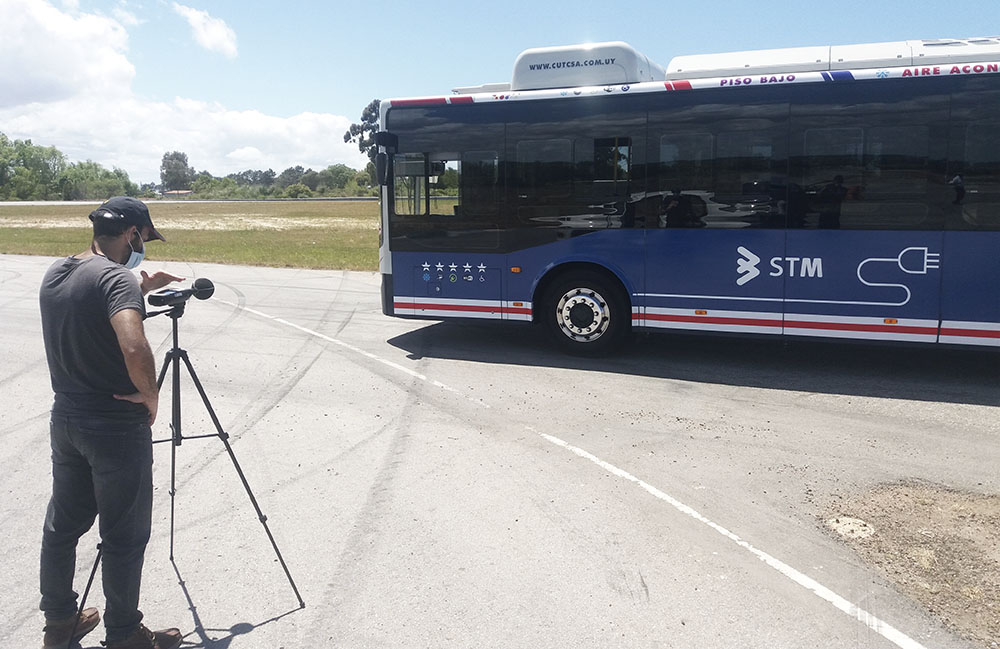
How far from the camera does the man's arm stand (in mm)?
3145

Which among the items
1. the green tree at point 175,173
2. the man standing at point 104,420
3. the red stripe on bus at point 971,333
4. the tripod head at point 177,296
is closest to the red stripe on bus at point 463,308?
the red stripe on bus at point 971,333

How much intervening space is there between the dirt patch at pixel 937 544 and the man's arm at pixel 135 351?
3.65 meters

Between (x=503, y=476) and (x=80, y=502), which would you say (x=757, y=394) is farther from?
(x=80, y=502)

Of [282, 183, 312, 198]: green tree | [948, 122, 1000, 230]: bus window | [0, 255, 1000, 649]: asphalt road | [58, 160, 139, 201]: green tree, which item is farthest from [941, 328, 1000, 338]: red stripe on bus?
[58, 160, 139, 201]: green tree

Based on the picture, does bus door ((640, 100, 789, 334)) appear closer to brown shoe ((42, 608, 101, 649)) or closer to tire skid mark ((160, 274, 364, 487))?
tire skid mark ((160, 274, 364, 487))

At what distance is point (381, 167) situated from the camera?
10344mm

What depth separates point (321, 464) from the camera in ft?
19.7

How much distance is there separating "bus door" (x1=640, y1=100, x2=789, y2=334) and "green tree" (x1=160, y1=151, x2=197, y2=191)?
198 meters

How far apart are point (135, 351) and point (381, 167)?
295 inches

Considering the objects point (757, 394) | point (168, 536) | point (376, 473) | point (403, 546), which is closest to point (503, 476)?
point (376, 473)

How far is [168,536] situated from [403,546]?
141 centimetres

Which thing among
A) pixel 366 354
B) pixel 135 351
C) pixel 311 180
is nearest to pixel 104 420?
pixel 135 351

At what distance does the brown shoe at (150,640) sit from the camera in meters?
3.43

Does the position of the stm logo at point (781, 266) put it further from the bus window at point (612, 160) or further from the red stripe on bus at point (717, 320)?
the bus window at point (612, 160)
